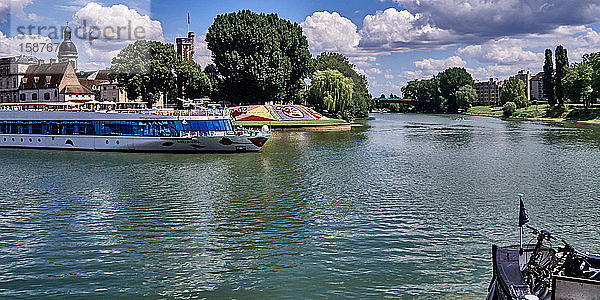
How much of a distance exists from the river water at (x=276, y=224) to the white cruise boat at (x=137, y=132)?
306 inches

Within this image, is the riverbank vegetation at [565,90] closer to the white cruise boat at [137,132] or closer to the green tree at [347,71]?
the green tree at [347,71]

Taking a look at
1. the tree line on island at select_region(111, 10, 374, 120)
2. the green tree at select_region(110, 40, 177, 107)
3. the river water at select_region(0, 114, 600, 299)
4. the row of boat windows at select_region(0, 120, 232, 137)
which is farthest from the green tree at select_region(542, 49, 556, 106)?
the row of boat windows at select_region(0, 120, 232, 137)

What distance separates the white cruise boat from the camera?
2128 inches

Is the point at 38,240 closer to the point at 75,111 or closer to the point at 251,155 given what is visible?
the point at 251,155

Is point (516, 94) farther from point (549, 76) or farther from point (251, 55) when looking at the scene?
point (251, 55)

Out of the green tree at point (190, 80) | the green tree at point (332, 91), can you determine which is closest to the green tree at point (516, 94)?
the green tree at point (332, 91)

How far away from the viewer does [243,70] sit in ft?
360

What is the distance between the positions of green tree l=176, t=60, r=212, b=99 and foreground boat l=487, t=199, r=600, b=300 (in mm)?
90469

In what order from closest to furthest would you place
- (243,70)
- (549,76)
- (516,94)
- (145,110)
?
1. (145,110)
2. (243,70)
3. (549,76)
4. (516,94)

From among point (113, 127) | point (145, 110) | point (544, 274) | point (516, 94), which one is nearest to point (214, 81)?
point (145, 110)

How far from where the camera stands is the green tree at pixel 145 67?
93.7 m

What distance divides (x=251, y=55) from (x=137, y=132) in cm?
5881

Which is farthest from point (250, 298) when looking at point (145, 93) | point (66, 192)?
point (145, 93)

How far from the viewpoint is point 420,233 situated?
22484mm
